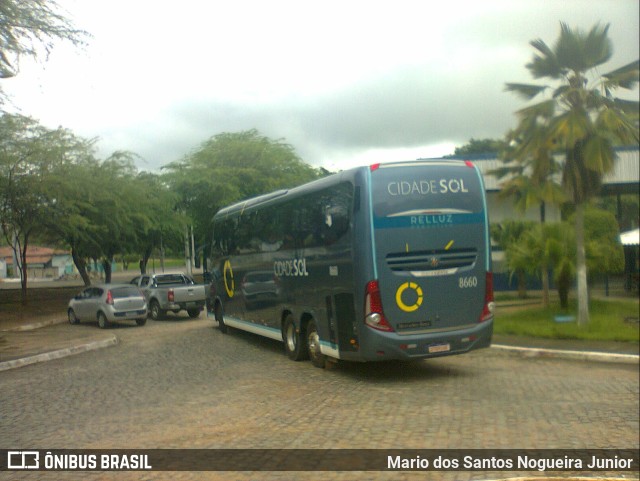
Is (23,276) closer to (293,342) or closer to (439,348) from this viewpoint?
(293,342)

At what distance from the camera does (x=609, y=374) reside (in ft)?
37.2

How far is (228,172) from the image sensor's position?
2111 centimetres

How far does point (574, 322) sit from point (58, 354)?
38.0 feet

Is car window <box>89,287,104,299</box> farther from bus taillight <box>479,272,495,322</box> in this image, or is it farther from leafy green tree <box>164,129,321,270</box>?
bus taillight <box>479,272,495,322</box>

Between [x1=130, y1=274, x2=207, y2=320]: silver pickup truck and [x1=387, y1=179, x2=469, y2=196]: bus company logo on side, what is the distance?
1458 centimetres

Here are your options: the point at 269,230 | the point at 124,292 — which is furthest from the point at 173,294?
the point at 269,230

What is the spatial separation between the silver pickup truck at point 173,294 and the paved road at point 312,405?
9.56m

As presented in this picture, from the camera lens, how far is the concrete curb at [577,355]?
1252 centimetres

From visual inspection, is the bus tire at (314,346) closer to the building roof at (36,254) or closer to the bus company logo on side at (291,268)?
the bus company logo on side at (291,268)

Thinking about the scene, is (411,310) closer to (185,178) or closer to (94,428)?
(94,428)

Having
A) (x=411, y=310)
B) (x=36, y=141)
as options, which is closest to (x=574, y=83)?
(x=411, y=310)

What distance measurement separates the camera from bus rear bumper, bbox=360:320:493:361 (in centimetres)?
1038

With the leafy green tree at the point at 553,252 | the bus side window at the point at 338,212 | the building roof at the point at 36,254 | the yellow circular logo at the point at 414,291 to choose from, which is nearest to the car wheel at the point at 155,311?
the building roof at the point at 36,254

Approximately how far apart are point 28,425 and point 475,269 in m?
6.79
